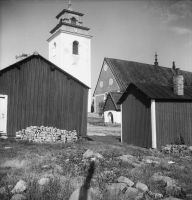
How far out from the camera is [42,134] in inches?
527

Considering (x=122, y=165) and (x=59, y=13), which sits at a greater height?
(x=59, y=13)

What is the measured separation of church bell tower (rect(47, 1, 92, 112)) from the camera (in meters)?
37.4

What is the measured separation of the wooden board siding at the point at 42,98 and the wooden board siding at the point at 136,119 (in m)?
2.82

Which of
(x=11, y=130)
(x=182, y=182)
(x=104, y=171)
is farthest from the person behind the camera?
(x=11, y=130)

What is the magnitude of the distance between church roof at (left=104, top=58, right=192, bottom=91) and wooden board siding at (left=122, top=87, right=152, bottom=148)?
19766 mm

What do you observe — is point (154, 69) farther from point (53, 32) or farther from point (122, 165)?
point (122, 165)

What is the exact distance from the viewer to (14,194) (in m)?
5.27

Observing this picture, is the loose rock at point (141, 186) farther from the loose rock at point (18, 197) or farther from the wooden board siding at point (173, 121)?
the wooden board siding at point (173, 121)

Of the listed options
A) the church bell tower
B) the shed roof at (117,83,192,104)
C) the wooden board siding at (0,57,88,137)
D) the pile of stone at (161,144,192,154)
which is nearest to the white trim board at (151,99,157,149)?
the shed roof at (117,83,192,104)

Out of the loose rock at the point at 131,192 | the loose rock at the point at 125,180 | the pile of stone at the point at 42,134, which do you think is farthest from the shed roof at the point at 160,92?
the loose rock at the point at 131,192

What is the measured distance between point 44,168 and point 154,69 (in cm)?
3834

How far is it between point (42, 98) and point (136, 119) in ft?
20.0

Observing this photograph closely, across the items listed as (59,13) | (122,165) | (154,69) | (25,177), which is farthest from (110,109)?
(25,177)

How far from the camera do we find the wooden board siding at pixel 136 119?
13.1 m
